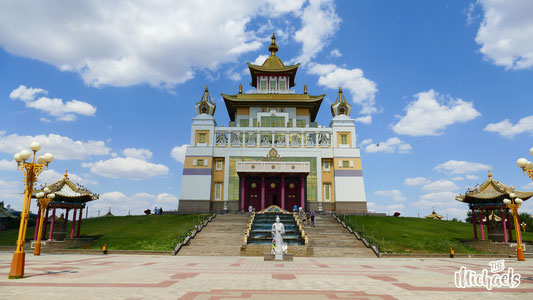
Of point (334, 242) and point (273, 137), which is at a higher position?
point (273, 137)

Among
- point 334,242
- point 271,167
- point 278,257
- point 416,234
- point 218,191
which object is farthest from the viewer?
point 218,191

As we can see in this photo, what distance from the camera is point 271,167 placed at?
39.8 meters

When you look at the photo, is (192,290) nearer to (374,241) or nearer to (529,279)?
(529,279)

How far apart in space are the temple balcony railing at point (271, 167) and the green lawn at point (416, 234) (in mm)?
8672

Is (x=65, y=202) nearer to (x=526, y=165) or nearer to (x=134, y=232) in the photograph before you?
(x=134, y=232)

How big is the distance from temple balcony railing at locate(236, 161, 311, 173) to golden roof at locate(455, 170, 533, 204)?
17.1 meters

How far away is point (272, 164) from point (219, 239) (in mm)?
16283

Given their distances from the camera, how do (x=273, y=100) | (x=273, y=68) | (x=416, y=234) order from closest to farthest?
(x=416, y=234) → (x=273, y=100) → (x=273, y=68)

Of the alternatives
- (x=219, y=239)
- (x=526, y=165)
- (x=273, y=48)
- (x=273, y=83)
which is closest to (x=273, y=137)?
(x=273, y=83)

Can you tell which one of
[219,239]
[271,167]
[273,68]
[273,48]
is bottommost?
[219,239]

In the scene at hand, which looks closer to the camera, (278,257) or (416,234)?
(278,257)

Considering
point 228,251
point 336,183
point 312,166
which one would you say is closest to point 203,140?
point 312,166

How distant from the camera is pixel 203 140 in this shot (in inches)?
1762

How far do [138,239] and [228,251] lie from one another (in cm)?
797
